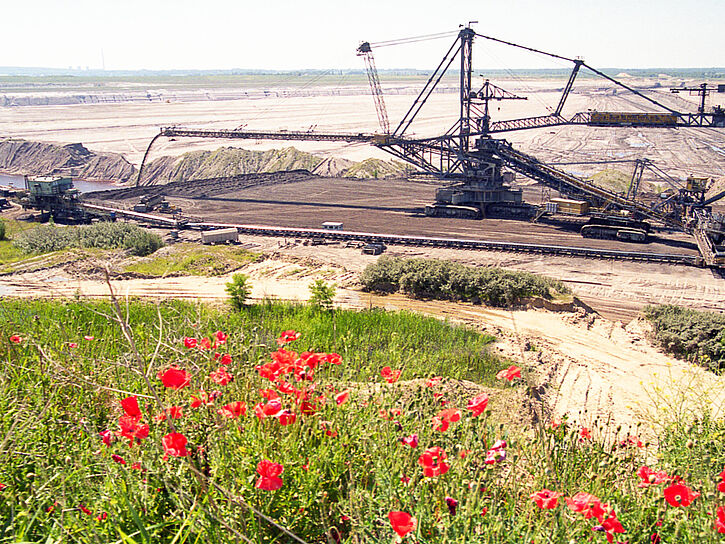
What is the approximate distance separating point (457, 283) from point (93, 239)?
22920mm

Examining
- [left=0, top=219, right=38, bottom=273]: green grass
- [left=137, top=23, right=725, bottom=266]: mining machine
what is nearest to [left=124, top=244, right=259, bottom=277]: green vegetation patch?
[left=0, top=219, right=38, bottom=273]: green grass

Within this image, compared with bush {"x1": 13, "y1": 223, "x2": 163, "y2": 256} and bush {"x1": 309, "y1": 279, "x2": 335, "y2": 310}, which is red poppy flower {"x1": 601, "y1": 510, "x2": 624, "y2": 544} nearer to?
bush {"x1": 309, "y1": 279, "x2": 335, "y2": 310}

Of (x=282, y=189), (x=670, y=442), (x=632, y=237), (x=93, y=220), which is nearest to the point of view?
(x=670, y=442)

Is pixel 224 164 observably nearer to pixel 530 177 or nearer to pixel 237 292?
pixel 530 177

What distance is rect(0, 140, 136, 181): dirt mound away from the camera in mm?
79000

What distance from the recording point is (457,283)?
1058 inches

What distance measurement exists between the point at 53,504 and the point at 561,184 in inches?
1777

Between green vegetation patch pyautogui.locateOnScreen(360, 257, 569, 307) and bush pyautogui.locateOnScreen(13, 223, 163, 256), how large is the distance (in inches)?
606

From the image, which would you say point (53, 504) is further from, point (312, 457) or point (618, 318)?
point (618, 318)

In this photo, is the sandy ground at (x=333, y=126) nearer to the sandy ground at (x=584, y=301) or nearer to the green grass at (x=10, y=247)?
the sandy ground at (x=584, y=301)

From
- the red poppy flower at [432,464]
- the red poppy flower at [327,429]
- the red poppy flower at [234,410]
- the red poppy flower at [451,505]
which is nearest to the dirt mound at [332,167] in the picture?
the red poppy flower at [327,429]

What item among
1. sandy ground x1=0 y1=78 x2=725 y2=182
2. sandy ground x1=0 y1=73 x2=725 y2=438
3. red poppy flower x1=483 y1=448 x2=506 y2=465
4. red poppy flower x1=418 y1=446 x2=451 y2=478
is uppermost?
sandy ground x1=0 y1=78 x2=725 y2=182

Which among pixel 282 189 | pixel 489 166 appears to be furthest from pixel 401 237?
pixel 282 189

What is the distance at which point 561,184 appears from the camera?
4625cm
